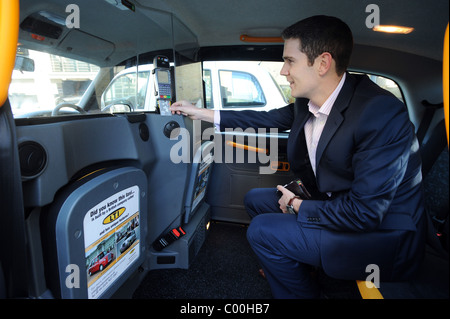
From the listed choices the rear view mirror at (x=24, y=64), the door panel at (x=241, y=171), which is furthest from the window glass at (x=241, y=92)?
the rear view mirror at (x=24, y=64)

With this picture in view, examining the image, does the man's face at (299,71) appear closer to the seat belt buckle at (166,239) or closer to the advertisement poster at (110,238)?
the advertisement poster at (110,238)

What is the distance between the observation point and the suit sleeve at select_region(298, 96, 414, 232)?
3.38 feet

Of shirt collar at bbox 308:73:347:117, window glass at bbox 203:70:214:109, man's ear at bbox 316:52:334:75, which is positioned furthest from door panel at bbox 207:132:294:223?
man's ear at bbox 316:52:334:75

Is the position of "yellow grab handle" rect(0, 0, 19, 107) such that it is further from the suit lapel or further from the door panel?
the door panel

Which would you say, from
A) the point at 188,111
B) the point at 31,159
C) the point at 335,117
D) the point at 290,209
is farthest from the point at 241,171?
the point at 31,159

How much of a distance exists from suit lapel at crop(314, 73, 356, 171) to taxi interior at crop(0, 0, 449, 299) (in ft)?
1.41

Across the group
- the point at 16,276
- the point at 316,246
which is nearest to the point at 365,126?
the point at 316,246

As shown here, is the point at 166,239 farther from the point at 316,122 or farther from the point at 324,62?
the point at 324,62

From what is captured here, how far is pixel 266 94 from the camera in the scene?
118 inches

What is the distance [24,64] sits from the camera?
986 millimetres

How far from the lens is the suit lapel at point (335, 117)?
46.5 inches

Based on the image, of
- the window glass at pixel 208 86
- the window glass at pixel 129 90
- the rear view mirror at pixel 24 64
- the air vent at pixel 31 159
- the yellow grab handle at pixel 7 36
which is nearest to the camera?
the yellow grab handle at pixel 7 36

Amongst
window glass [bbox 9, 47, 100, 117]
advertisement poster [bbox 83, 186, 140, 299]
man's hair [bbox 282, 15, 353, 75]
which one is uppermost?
man's hair [bbox 282, 15, 353, 75]

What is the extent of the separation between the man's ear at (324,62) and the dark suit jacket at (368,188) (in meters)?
0.13
